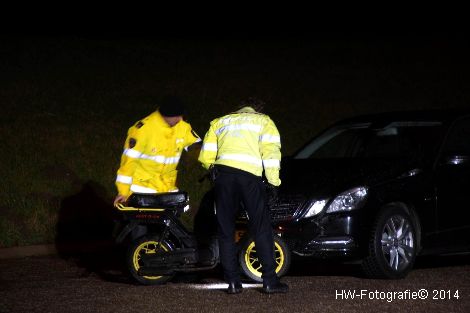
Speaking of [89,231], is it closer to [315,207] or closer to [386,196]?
[315,207]

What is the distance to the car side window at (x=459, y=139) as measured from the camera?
10719mm

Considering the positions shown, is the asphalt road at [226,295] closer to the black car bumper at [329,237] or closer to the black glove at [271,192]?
the black car bumper at [329,237]

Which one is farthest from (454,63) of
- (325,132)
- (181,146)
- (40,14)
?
(181,146)

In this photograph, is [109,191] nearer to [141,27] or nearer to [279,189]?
[279,189]

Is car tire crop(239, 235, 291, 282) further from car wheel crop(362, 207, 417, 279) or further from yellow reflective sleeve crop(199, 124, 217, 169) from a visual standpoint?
yellow reflective sleeve crop(199, 124, 217, 169)

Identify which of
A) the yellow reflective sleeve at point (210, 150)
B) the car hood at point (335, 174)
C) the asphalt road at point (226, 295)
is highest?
the yellow reflective sleeve at point (210, 150)

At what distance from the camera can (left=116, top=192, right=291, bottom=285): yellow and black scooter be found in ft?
31.8

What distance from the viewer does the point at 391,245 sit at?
33.0 feet

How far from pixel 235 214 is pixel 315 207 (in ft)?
3.19

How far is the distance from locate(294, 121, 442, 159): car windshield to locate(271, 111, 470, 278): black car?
0.5 inches

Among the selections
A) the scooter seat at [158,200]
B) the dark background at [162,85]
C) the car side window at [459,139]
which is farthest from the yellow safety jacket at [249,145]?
the dark background at [162,85]

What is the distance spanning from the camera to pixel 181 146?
10078 millimetres

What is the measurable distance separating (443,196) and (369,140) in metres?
1.10

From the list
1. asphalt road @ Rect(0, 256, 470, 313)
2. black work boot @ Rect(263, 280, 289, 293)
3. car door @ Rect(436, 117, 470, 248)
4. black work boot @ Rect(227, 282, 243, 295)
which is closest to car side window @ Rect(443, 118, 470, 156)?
car door @ Rect(436, 117, 470, 248)
